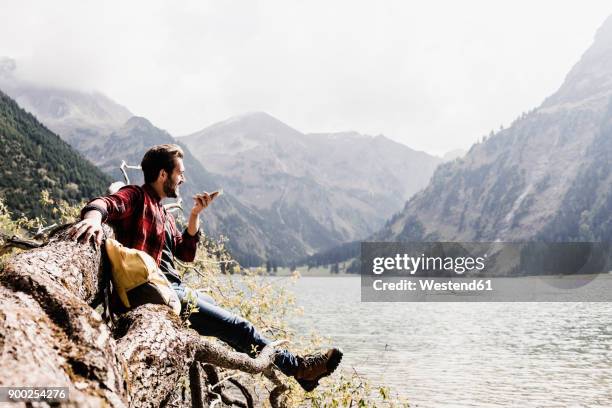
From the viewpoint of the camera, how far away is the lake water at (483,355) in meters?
34.8

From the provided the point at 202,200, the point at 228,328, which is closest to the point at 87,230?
the point at 202,200

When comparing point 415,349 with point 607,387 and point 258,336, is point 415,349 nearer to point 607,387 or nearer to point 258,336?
point 607,387

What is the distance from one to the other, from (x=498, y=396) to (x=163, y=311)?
34.2 m

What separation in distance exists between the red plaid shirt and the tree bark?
0.79 m

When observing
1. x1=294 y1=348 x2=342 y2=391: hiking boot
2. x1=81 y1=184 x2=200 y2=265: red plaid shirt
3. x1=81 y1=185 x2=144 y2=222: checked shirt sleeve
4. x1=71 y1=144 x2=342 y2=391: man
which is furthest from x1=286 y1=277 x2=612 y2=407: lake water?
x1=81 y1=185 x2=144 y2=222: checked shirt sleeve

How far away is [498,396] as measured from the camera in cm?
3438

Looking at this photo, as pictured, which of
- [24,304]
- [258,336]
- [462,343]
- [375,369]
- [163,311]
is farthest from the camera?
[462,343]

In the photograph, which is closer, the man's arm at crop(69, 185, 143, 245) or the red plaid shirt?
the man's arm at crop(69, 185, 143, 245)

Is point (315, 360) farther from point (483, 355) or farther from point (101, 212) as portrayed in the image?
point (483, 355)

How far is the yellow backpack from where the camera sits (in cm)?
498

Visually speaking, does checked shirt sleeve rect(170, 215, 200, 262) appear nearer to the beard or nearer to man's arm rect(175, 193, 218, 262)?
man's arm rect(175, 193, 218, 262)

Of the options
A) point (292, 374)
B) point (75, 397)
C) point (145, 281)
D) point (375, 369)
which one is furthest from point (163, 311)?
point (375, 369)

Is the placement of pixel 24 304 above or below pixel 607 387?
above

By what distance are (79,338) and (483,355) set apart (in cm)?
5335
